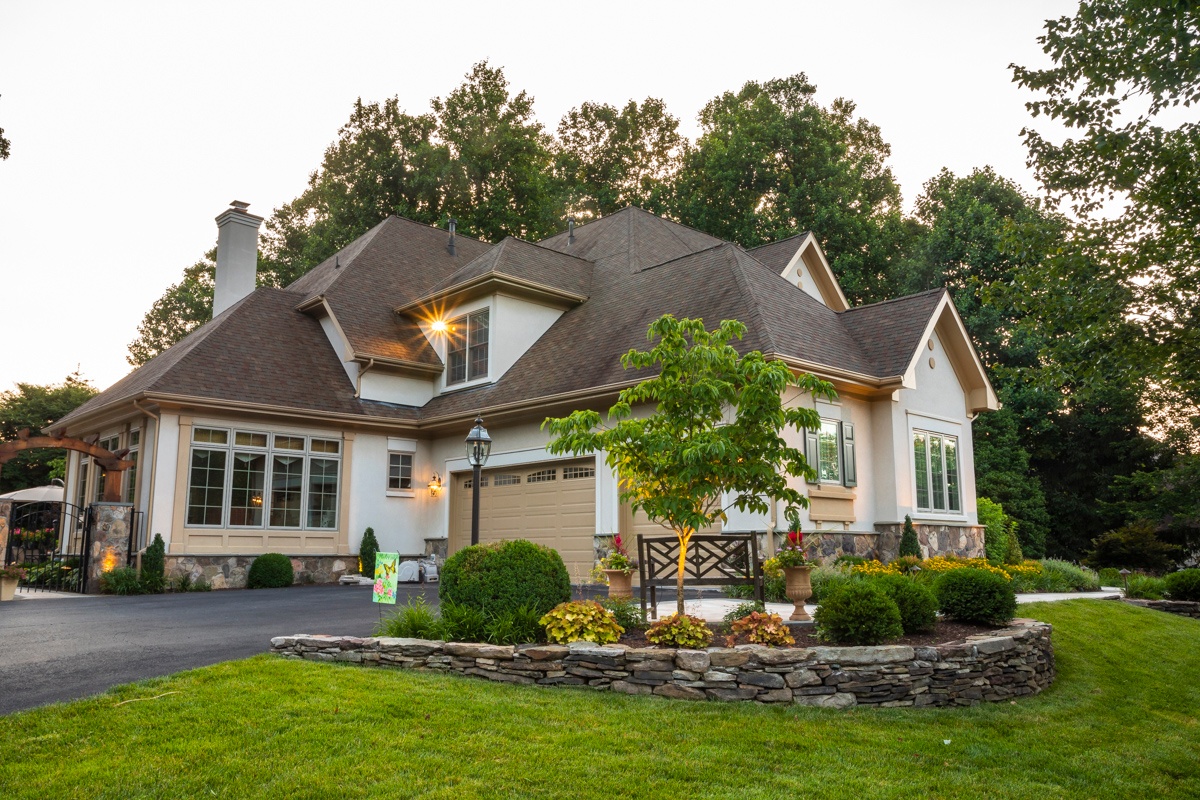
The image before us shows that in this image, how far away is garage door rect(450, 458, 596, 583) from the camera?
15211 mm

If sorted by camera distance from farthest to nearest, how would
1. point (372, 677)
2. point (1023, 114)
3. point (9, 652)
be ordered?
point (1023, 114), point (9, 652), point (372, 677)

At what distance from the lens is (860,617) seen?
22.7 ft

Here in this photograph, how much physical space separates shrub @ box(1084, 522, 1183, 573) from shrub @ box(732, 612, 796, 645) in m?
17.9

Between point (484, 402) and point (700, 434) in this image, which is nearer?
point (700, 434)

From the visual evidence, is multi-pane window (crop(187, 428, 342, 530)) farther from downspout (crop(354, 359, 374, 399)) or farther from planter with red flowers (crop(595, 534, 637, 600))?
planter with red flowers (crop(595, 534, 637, 600))

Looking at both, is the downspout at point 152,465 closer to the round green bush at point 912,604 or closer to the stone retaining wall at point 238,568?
the stone retaining wall at point 238,568

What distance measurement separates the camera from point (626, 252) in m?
19.8

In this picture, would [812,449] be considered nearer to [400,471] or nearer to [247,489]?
[400,471]

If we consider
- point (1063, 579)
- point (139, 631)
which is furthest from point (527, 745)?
point (1063, 579)

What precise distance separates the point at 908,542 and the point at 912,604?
711 cm

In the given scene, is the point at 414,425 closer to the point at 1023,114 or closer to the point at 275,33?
the point at 275,33

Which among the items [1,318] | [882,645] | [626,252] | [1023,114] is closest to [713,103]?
[626,252]

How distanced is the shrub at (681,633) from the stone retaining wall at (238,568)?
37.6 ft

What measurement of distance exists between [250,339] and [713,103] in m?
25.8
